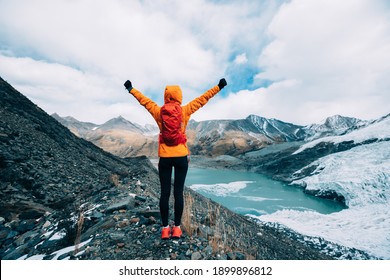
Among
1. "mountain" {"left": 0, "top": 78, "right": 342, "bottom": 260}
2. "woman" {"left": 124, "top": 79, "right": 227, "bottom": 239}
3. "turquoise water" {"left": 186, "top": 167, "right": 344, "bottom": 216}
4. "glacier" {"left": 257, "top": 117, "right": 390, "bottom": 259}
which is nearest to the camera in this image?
"woman" {"left": 124, "top": 79, "right": 227, "bottom": 239}

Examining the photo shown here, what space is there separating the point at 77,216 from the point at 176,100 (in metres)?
3.43

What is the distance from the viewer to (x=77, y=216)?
4.83 meters

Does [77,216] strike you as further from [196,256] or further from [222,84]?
[222,84]

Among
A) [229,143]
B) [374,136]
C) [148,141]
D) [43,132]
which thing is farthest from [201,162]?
[43,132]

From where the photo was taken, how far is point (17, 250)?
4137 mm

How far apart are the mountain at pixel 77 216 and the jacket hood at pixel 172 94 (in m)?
2.03

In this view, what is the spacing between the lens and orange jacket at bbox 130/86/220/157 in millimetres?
3430

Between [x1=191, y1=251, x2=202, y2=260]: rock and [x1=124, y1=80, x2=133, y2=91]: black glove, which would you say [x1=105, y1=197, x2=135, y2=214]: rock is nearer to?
[x1=191, y1=251, x2=202, y2=260]: rock

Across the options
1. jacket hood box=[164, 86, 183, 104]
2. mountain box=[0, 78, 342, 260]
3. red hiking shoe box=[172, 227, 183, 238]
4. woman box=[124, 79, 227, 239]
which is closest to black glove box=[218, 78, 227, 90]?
woman box=[124, 79, 227, 239]

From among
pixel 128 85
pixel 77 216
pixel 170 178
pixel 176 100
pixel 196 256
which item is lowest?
pixel 196 256

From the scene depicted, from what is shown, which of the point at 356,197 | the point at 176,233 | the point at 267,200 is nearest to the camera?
the point at 176,233

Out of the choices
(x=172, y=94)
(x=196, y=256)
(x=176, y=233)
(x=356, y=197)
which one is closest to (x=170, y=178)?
(x=176, y=233)

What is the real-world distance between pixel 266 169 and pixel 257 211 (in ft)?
118
